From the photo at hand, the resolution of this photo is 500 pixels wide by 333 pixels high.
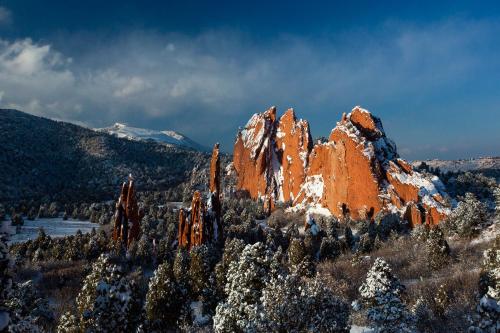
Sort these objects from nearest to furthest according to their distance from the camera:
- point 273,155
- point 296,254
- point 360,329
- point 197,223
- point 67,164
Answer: point 360,329 < point 296,254 < point 197,223 < point 273,155 < point 67,164

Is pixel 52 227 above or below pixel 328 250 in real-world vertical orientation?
above

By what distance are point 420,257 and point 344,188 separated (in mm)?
44509

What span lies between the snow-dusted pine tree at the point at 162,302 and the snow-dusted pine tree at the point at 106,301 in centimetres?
1252

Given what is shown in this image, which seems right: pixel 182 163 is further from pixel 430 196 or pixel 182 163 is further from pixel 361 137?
pixel 430 196

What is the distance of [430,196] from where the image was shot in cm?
7769

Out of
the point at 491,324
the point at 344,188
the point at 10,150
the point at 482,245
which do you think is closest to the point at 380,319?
the point at 491,324

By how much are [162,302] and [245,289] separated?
14.4 m

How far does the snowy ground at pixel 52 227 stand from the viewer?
275 ft

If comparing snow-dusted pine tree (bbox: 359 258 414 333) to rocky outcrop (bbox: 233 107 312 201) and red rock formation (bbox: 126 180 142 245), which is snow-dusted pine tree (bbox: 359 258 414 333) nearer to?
red rock formation (bbox: 126 180 142 245)

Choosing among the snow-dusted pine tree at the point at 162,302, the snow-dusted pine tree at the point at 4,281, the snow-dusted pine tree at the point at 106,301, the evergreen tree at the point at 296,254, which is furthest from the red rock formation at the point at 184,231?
the snow-dusted pine tree at the point at 4,281

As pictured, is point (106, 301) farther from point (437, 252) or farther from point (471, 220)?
point (471, 220)

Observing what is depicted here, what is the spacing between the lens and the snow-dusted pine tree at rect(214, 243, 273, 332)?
16852 mm

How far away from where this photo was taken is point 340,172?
9338 cm

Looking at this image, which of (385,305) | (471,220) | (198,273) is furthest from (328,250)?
(385,305)
